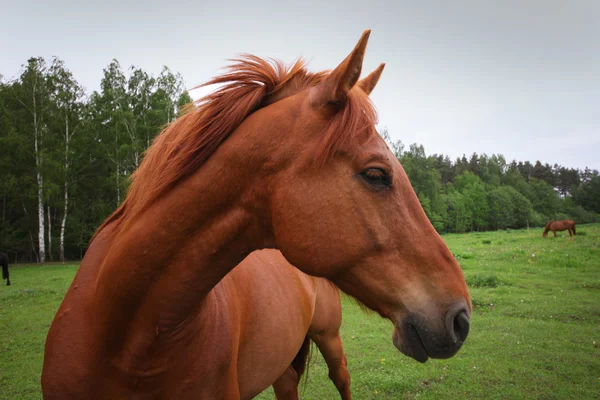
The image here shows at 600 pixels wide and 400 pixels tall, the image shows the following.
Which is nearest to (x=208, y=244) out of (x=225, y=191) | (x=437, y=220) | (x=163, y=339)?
(x=225, y=191)

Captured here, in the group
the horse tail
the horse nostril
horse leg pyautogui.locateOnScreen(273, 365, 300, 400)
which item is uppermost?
the horse nostril

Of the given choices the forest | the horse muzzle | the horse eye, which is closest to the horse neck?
the horse eye

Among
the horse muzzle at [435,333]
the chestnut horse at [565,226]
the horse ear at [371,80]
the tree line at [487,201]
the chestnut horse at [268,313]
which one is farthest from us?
the tree line at [487,201]

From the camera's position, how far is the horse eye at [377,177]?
4.68 feet

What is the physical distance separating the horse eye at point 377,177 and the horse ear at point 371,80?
2.41 ft

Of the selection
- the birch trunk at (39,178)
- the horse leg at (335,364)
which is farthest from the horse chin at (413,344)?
the birch trunk at (39,178)

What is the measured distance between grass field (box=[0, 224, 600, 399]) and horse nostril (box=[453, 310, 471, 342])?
1366mm

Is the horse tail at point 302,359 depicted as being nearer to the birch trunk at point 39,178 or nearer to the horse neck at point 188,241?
the horse neck at point 188,241

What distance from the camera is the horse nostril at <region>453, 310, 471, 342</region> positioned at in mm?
1312

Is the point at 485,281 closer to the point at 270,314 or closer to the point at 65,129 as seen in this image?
the point at 270,314

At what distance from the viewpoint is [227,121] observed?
1.55 m

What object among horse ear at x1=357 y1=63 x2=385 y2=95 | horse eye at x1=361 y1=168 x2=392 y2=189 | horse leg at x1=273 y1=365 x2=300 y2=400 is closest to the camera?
horse eye at x1=361 y1=168 x2=392 y2=189

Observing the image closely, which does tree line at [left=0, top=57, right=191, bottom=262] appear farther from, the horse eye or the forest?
the horse eye

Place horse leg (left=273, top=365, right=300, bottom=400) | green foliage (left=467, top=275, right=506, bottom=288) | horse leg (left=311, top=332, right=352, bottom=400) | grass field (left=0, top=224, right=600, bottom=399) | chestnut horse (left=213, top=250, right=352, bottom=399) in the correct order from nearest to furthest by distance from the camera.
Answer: chestnut horse (left=213, top=250, right=352, bottom=399) → horse leg (left=273, top=365, right=300, bottom=400) → horse leg (left=311, top=332, right=352, bottom=400) → grass field (left=0, top=224, right=600, bottom=399) → green foliage (left=467, top=275, right=506, bottom=288)
